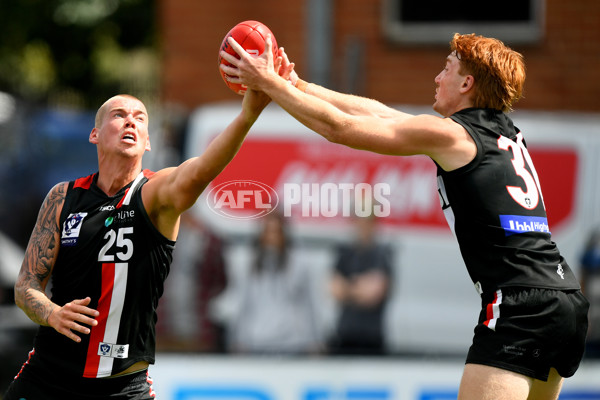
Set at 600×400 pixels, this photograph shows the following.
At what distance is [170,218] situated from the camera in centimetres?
434

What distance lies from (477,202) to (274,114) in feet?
16.1

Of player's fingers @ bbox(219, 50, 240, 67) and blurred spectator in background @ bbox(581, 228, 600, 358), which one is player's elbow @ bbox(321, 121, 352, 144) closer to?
player's fingers @ bbox(219, 50, 240, 67)

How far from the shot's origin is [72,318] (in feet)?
13.5

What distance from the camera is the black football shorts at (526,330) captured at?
13.5 feet

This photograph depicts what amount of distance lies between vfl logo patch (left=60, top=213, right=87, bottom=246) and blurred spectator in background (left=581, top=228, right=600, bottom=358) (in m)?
5.27

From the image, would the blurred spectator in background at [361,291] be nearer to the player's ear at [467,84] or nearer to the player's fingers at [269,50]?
the player's ear at [467,84]

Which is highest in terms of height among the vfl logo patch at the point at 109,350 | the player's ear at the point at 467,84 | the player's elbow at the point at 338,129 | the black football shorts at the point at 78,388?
the player's ear at the point at 467,84

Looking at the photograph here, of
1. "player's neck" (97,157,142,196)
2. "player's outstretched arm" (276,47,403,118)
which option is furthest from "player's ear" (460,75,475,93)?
"player's neck" (97,157,142,196)

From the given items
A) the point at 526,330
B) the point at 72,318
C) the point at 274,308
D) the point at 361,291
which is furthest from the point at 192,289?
the point at 526,330

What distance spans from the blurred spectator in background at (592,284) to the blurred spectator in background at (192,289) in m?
3.33

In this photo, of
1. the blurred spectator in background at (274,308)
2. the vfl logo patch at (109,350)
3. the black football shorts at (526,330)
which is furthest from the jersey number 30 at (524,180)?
the blurred spectator in background at (274,308)

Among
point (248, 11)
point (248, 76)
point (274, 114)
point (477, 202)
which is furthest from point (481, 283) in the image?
point (248, 11)

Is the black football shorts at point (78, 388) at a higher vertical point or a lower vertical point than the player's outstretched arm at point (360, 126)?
lower

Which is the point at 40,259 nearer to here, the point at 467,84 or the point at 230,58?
the point at 230,58
